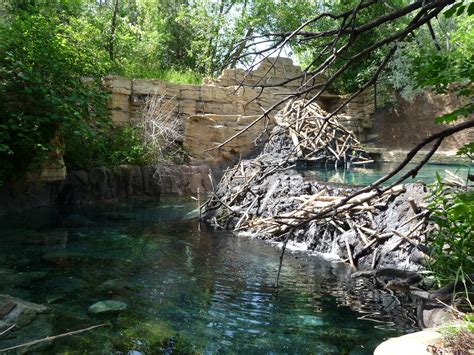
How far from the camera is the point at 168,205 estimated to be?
37.6 ft

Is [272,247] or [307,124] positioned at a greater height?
[307,124]

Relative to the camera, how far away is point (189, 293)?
16.5 feet

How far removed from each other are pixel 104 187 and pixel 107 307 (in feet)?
25.2

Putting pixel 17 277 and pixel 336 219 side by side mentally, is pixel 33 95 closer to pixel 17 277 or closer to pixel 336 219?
pixel 17 277

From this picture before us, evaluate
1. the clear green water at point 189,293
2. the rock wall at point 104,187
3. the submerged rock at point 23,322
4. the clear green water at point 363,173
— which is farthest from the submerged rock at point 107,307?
the clear green water at point 363,173

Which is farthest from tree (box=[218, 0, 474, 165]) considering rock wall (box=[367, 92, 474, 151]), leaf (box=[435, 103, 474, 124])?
rock wall (box=[367, 92, 474, 151])

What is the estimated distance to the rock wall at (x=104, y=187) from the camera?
9617 mm

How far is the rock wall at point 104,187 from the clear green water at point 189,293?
60.8 inches

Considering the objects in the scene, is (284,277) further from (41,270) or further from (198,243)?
(41,270)

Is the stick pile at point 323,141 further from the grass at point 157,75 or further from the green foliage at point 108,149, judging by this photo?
the grass at point 157,75

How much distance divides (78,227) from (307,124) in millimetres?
7871

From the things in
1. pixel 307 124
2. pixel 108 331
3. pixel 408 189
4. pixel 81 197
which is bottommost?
pixel 108 331

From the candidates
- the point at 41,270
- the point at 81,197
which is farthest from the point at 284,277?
the point at 81,197

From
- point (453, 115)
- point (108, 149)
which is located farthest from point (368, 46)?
point (108, 149)
